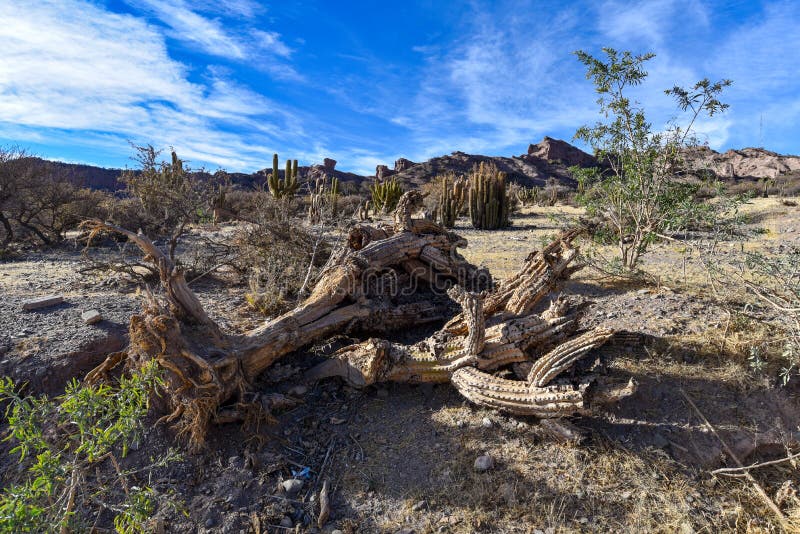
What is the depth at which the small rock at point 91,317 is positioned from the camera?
144 inches

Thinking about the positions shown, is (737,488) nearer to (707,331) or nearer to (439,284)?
(707,331)

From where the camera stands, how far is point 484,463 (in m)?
2.62

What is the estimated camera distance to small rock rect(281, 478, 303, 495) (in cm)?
254

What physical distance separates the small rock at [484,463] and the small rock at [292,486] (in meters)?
1.11

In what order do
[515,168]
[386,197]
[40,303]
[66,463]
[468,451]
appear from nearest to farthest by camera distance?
1. [66,463]
2. [468,451]
3. [40,303]
4. [386,197]
5. [515,168]

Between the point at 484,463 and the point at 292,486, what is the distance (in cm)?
120

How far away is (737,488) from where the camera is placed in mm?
2588

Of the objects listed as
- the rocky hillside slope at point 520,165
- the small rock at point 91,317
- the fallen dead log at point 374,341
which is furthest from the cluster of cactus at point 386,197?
the rocky hillside slope at point 520,165

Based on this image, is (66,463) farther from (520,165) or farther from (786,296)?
(520,165)

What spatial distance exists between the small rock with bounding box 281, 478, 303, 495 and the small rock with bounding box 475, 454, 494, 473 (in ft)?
3.65

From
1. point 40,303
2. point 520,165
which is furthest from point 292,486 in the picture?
point 520,165

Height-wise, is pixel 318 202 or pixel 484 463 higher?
pixel 318 202

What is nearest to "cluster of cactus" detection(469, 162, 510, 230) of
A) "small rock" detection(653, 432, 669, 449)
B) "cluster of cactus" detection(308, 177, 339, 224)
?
"cluster of cactus" detection(308, 177, 339, 224)

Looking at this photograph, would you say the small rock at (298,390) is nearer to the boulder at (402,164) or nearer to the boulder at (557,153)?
the boulder at (402,164)
